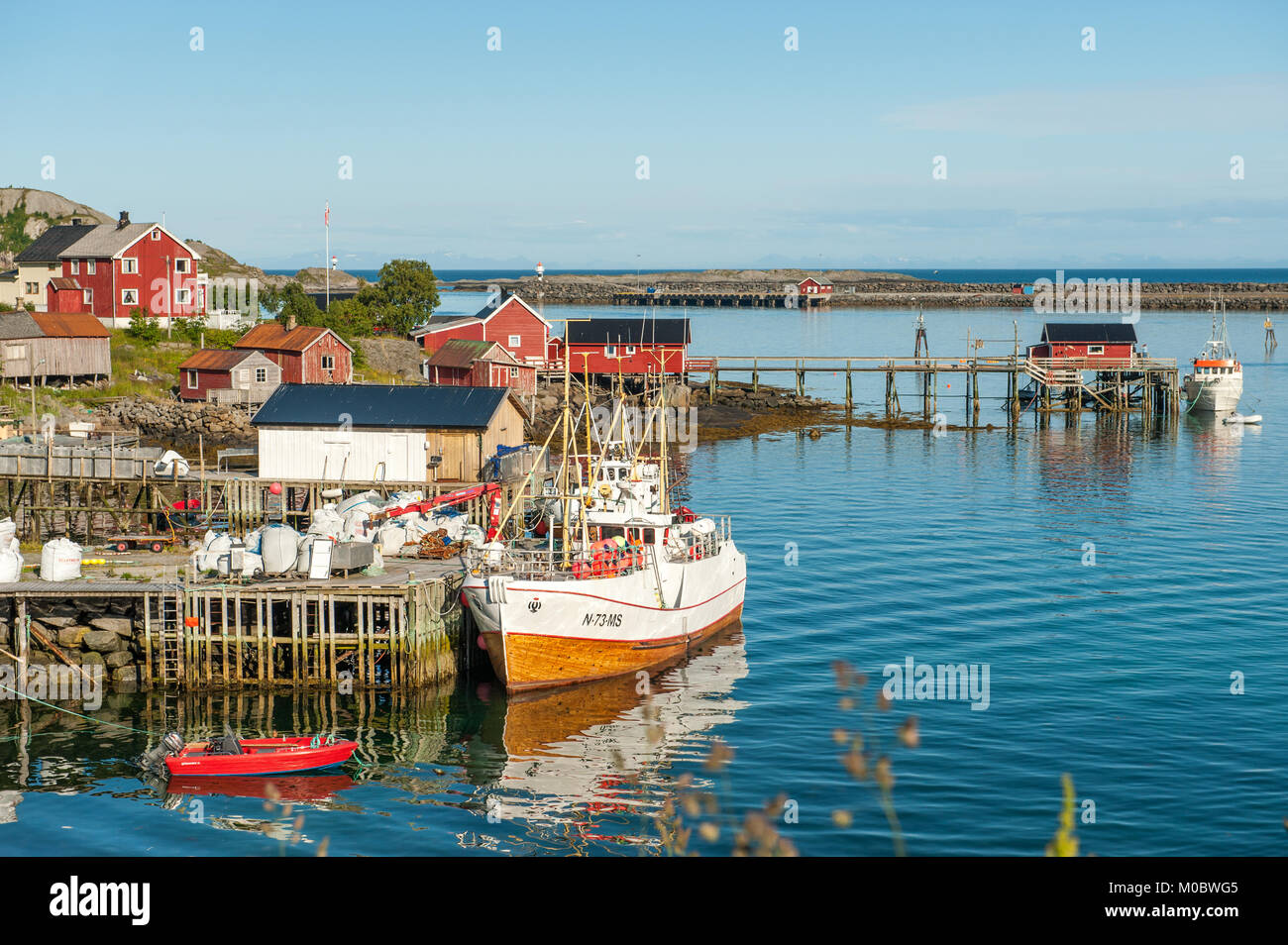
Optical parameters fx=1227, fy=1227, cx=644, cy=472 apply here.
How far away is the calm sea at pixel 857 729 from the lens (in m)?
27.1

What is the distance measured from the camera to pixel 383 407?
55188mm

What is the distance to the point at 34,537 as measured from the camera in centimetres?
5447

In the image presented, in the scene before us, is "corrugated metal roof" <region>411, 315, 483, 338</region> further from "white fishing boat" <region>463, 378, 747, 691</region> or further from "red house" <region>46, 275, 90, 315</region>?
"white fishing boat" <region>463, 378, 747, 691</region>

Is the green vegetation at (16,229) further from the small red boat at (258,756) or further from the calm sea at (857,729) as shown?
the small red boat at (258,756)

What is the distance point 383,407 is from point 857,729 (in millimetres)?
31548

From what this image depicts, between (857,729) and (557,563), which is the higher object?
(557,563)

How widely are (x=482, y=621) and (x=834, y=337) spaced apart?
148 meters

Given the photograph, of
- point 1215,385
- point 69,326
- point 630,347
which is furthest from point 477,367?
point 1215,385

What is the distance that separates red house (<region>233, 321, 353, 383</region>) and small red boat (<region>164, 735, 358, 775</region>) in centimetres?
5532

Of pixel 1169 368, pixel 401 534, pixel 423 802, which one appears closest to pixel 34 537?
pixel 401 534

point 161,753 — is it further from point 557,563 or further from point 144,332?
point 144,332

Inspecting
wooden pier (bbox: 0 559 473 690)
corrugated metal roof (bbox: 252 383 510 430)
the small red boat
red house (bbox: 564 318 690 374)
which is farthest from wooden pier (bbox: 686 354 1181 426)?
the small red boat

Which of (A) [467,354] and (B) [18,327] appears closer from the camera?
(B) [18,327]
